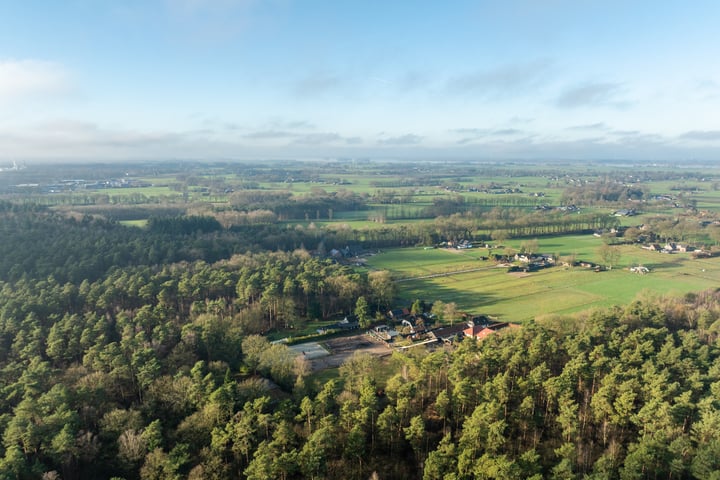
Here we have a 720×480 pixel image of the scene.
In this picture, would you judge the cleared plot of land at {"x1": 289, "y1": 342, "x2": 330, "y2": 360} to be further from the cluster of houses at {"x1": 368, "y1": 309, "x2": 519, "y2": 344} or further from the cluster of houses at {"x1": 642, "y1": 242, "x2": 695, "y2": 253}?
the cluster of houses at {"x1": 642, "y1": 242, "x2": 695, "y2": 253}

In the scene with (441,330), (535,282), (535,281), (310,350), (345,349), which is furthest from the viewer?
(535,281)

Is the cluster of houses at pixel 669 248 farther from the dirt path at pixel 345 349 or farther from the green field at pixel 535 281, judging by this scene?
the dirt path at pixel 345 349

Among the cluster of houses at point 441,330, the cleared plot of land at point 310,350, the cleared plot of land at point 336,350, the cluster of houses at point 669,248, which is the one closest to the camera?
the cleared plot of land at point 336,350

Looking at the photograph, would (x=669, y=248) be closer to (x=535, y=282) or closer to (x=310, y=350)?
(x=535, y=282)

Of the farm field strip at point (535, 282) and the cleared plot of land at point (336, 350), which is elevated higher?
the farm field strip at point (535, 282)

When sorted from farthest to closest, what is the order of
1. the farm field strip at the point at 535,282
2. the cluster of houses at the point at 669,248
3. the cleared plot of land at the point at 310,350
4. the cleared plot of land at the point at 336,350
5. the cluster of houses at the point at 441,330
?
the cluster of houses at the point at 669,248, the farm field strip at the point at 535,282, the cluster of houses at the point at 441,330, the cleared plot of land at the point at 310,350, the cleared plot of land at the point at 336,350

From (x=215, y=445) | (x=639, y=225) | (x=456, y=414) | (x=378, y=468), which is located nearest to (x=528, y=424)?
(x=456, y=414)

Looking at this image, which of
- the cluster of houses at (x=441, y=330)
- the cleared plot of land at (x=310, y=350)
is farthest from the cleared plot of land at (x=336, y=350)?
the cluster of houses at (x=441, y=330)

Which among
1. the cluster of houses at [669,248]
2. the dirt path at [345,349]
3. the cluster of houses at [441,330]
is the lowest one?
the dirt path at [345,349]

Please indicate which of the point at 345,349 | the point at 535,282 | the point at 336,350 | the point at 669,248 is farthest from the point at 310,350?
the point at 669,248
